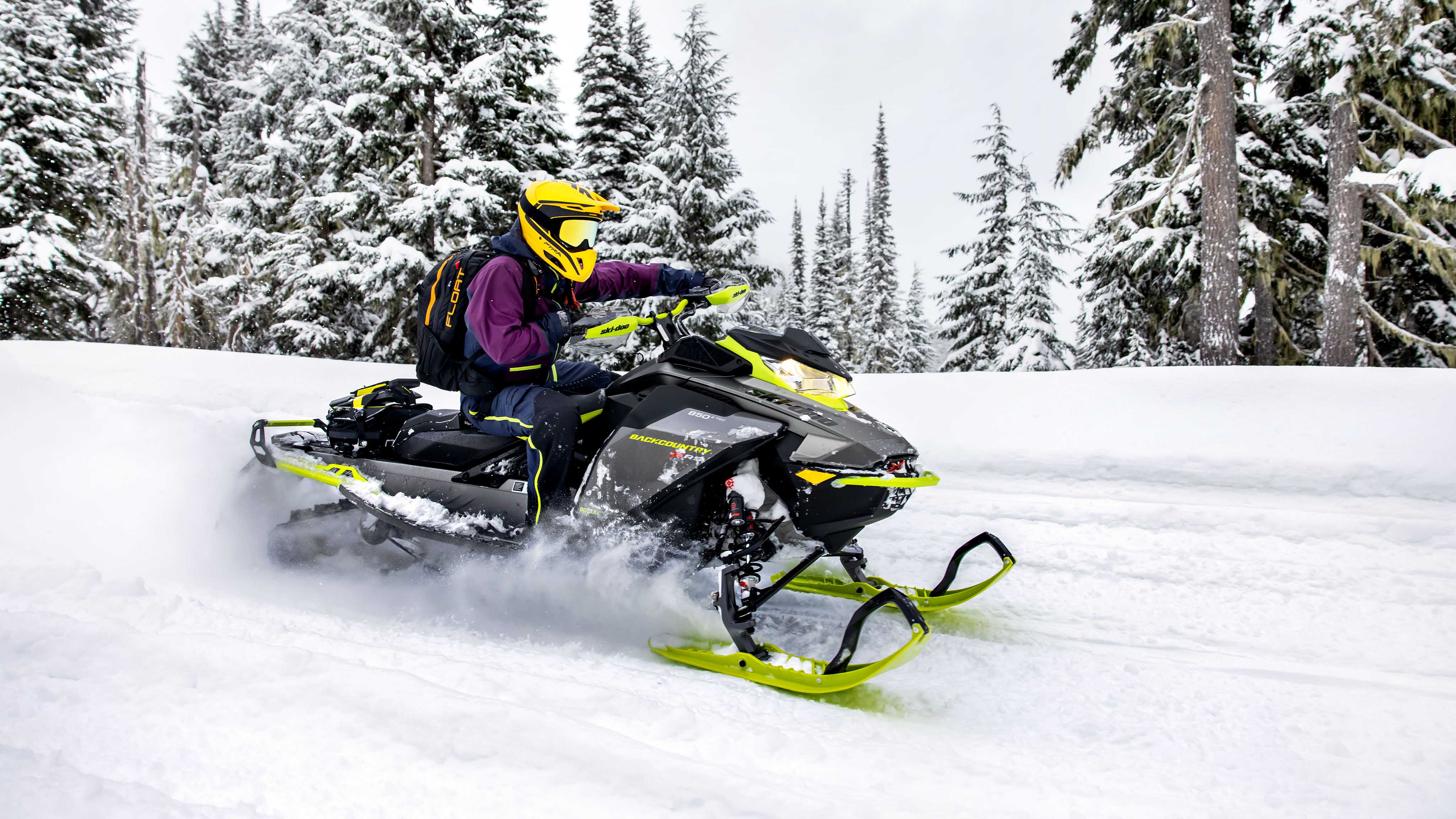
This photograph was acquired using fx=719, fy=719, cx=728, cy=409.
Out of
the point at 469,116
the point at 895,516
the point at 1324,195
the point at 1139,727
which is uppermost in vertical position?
the point at 469,116

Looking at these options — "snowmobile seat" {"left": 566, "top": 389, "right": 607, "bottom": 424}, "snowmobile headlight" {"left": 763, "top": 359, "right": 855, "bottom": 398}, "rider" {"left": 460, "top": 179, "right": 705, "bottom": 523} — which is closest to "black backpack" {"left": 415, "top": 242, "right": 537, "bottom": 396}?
"rider" {"left": 460, "top": 179, "right": 705, "bottom": 523}

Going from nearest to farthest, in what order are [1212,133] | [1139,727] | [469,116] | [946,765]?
[946,765], [1139,727], [1212,133], [469,116]

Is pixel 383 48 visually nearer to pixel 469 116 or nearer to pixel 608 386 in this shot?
pixel 469 116

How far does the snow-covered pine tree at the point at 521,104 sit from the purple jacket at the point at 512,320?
1206cm

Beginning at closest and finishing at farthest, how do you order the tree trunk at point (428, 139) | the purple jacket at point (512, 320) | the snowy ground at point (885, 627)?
the snowy ground at point (885, 627), the purple jacket at point (512, 320), the tree trunk at point (428, 139)

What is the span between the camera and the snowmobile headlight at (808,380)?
2.86 m

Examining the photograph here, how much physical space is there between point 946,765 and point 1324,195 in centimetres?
1271

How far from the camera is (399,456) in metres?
3.61

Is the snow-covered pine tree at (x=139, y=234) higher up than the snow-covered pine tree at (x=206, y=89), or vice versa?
the snow-covered pine tree at (x=206, y=89)

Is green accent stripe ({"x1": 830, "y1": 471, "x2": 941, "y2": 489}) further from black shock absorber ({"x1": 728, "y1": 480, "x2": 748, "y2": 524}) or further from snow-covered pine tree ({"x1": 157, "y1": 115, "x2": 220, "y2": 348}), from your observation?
snow-covered pine tree ({"x1": 157, "y1": 115, "x2": 220, "y2": 348})

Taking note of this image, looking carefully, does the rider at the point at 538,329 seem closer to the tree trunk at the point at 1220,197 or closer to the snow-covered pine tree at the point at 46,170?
the tree trunk at the point at 1220,197

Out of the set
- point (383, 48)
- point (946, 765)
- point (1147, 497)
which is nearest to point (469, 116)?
point (383, 48)

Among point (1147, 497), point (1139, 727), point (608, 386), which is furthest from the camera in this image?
point (1147, 497)

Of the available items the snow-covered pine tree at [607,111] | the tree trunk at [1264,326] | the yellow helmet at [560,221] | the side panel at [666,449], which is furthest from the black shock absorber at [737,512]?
the snow-covered pine tree at [607,111]
